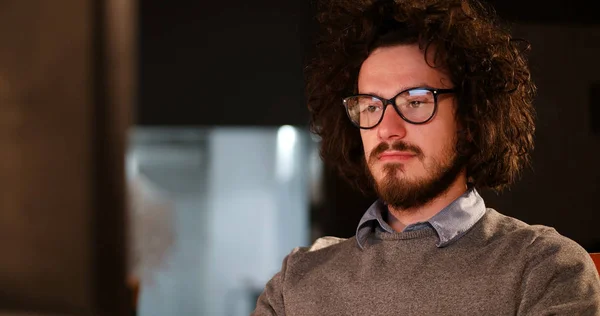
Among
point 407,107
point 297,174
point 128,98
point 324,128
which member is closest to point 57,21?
point 128,98

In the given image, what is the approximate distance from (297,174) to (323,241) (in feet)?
10.2

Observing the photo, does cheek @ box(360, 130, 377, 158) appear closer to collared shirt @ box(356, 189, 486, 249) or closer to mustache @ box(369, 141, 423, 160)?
mustache @ box(369, 141, 423, 160)

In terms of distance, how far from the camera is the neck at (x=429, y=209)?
1776 millimetres

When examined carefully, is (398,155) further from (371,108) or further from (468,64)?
(468,64)

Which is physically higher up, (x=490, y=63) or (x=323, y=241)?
(x=490, y=63)

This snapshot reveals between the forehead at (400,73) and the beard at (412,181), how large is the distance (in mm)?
136

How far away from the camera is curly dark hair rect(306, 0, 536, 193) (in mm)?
1810

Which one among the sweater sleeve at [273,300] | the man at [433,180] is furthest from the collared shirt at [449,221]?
the sweater sleeve at [273,300]

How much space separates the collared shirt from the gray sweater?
0.05ft

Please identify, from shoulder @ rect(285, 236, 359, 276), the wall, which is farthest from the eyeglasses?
the wall

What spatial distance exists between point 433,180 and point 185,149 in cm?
332

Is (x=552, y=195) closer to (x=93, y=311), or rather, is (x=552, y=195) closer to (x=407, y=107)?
(x=407, y=107)

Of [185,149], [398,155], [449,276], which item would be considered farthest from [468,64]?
[185,149]

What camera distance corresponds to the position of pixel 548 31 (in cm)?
226
